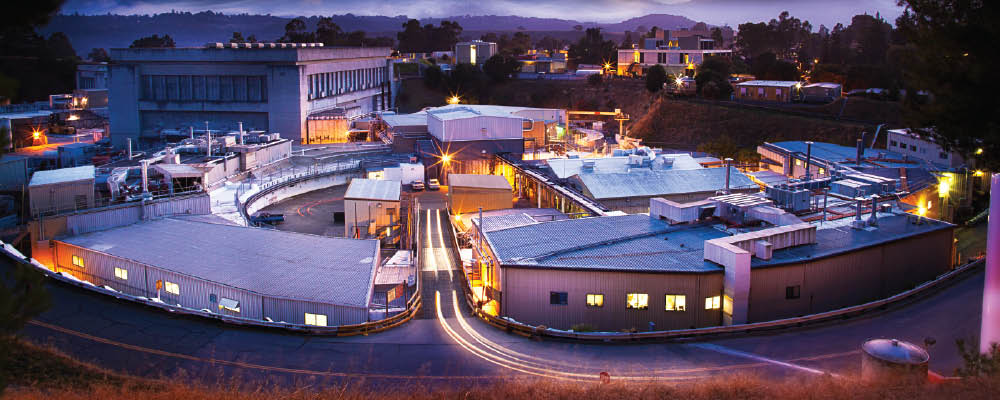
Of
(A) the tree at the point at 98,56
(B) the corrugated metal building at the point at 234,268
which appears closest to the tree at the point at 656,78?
(B) the corrugated metal building at the point at 234,268

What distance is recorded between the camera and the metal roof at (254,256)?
49.2 ft

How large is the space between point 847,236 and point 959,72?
582cm

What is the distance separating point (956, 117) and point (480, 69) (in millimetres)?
60585

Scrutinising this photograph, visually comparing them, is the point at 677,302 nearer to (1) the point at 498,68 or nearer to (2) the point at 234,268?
(2) the point at 234,268

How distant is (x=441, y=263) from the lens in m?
19.8

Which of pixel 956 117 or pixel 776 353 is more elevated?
pixel 956 117

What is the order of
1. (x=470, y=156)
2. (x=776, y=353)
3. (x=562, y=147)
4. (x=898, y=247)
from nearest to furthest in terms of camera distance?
(x=776, y=353)
(x=898, y=247)
(x=470, y=156)
(x=562, y=147)

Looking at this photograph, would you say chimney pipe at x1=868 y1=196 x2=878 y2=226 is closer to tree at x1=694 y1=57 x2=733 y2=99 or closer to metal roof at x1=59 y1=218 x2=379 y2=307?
metal roof at x1=59 y1=218 x2=379 y2=307

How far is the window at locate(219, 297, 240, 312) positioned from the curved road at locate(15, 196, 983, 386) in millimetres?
751

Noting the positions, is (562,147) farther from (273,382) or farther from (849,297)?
(273,382)

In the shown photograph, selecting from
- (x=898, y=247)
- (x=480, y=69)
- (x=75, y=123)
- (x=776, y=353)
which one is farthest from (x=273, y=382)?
(x=480, y=69)

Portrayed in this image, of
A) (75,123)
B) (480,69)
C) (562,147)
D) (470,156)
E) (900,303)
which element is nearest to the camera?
(900,303)

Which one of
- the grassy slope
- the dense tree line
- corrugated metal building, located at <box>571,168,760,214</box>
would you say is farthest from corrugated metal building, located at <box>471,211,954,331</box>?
the dense tree line

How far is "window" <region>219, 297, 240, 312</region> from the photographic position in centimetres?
1453
